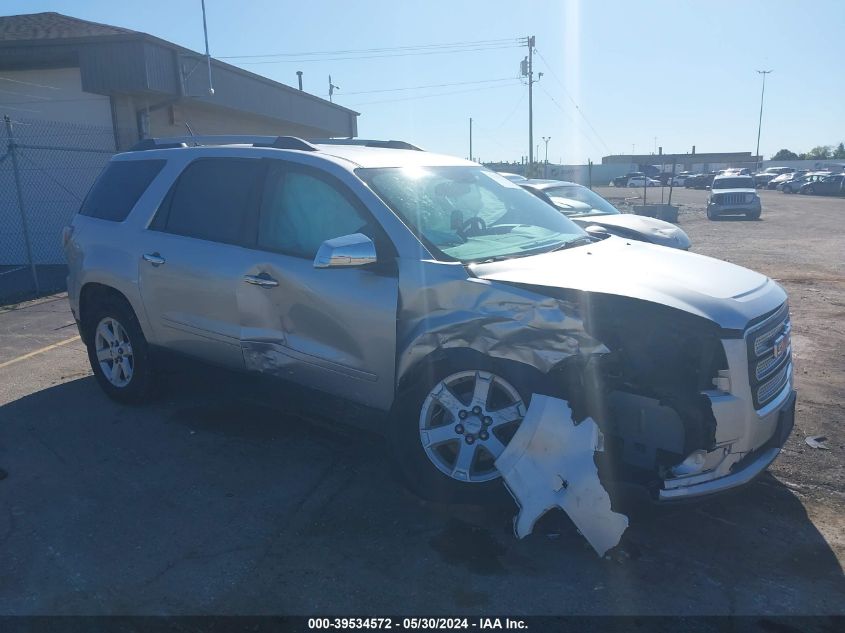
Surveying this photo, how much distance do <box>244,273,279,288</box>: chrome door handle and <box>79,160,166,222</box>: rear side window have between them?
5.16ft

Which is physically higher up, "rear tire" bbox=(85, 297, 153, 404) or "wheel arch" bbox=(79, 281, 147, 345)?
"wheel arch" bbox=(79, 281, 147, 345)

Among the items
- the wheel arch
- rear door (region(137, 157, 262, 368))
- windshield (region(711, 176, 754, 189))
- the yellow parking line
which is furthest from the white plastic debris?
windshield (region(711, 176, 754, 189))

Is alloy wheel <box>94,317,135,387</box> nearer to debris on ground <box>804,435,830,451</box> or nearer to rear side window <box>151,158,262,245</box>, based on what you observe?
rear side window <box>151,158,262,245</box>

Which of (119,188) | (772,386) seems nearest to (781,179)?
(772,386)

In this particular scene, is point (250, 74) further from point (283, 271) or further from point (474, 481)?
point (474, 481)

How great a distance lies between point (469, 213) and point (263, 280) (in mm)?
1392

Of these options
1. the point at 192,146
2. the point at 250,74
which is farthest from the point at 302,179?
the point at 250,74

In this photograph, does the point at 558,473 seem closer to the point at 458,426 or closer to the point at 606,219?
the point at 458,426

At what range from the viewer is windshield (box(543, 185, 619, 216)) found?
1091 cm

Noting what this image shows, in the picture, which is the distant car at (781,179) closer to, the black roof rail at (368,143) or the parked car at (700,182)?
the parked car at (700,182)

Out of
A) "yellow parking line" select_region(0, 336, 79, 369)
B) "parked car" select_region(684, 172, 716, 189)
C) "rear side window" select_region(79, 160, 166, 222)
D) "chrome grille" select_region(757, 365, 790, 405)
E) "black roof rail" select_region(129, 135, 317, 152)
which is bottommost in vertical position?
"parked car" select_region(684, 172, 716, 189)

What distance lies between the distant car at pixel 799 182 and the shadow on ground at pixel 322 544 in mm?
53318

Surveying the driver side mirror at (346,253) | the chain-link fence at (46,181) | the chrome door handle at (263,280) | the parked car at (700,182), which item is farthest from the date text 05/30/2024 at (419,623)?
the parked car at (700,182)

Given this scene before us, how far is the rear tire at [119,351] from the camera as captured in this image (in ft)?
17.9
